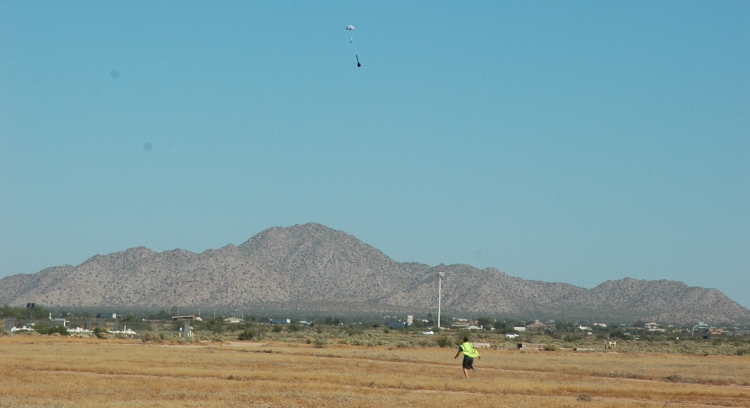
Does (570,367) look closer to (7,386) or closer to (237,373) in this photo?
(237,373)

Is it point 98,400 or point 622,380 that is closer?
point 98,400

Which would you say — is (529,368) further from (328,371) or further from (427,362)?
(328,371)

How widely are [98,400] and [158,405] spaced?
233cm

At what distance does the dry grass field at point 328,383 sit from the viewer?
2734 cm

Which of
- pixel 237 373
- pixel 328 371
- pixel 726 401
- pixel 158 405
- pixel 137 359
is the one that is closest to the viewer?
pixel 158 405

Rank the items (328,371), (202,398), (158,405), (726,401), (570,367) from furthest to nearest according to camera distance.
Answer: (570,367) → (328,371) → (726,401) → (202,398) → (158,405)

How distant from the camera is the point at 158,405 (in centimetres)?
2523

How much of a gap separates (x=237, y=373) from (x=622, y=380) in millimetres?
17567

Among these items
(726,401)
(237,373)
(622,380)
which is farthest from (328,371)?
(726,401)

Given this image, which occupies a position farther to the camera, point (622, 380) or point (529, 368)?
point (529, 368)

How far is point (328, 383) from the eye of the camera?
3334cm

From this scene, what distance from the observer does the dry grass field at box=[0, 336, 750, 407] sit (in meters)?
27.3

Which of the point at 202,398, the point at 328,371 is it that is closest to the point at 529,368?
the point at 328,371

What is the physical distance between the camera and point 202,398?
27.3 meters
